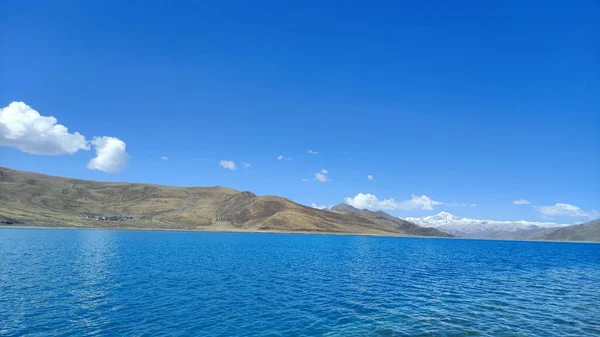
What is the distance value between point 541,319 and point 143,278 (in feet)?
158

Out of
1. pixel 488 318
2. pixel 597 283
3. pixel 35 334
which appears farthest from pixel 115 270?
pixel 597 283

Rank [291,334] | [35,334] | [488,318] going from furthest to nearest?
[488,318] < [291,334] < [35,334]

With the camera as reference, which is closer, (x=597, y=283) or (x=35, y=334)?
(x=35, y=334)

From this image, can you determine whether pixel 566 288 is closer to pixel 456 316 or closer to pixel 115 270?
pixel 456 316

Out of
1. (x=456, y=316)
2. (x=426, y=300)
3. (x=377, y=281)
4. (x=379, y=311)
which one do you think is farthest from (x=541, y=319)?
(x=377, y=281)

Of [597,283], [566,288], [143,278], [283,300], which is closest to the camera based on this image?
[283,300]

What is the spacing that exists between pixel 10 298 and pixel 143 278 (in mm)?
16119

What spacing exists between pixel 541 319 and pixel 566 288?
26.7 meters

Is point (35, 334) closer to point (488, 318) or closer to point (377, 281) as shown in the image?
point (488, 318)

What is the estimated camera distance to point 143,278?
49.4 metres

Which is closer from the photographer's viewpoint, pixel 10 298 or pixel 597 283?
pixel 10 298

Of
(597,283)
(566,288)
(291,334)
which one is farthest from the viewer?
(597,283)

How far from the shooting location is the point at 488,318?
3319cm

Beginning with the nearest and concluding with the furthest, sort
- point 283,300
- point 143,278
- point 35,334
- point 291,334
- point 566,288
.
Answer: point 35,334
point 291,334
point 283,300
point 143,278
point 566,288
